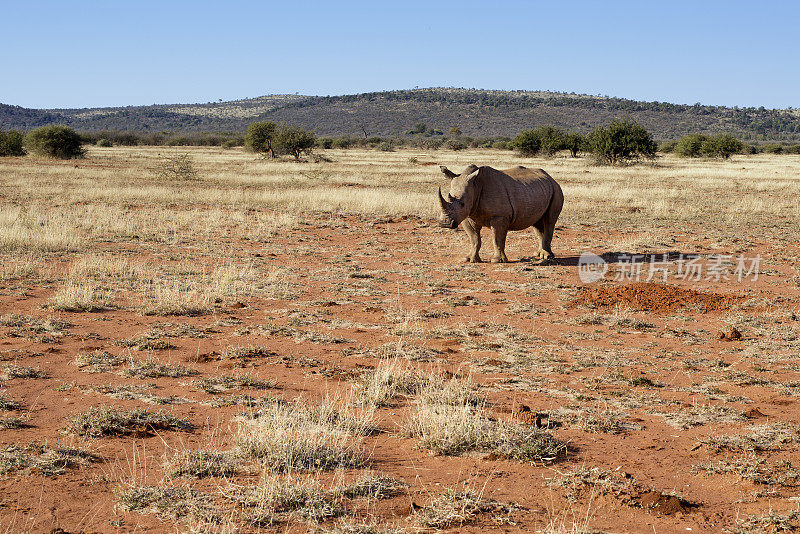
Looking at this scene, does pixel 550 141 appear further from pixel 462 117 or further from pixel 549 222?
pixel 462 117

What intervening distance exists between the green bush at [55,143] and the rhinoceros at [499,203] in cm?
4406

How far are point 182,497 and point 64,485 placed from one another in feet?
2.95

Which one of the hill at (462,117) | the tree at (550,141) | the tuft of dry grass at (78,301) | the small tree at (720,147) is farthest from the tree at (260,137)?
the hill at (462,117)

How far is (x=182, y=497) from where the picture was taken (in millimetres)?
4352

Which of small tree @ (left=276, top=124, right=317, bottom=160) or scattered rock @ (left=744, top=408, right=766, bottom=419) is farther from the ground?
small tree @ (left=276, top=124, right=317, bottom=160)

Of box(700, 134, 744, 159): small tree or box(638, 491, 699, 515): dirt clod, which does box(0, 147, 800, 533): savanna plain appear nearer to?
box(638, 491, 699, 515): dirt clod

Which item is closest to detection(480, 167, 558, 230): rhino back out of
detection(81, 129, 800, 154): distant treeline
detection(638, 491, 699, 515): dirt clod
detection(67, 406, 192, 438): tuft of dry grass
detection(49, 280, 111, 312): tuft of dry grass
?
detection(49, 280, 111, 312): tuft of dry grass

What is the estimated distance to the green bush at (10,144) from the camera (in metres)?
50.1

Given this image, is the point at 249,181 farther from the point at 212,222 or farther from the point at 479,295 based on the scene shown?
the point at 479,295

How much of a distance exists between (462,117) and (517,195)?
421 feet

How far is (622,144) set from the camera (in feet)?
158

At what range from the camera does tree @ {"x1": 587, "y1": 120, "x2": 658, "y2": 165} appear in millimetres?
48031

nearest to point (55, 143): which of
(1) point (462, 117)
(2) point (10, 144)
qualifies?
(2) point (10, 144)

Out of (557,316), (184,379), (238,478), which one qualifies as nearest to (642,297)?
(557,316)
